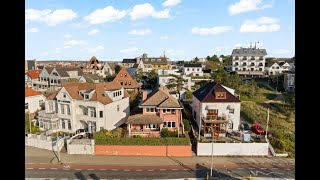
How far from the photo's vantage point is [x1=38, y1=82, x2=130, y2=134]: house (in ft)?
85.6

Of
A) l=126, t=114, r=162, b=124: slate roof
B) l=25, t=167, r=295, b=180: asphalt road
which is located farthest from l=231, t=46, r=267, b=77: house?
l=25, t=167, r=295, b=180: asphalt road

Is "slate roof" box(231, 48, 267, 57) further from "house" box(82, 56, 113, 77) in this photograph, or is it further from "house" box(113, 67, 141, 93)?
"house" box(113, 67, 141, 93)

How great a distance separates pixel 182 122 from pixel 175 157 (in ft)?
13.8

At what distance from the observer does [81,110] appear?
27.0 m

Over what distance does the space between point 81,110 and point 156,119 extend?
7.96 metres

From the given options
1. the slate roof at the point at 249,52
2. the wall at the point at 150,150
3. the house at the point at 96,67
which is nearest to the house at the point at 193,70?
the slate roof at the point at 249,52

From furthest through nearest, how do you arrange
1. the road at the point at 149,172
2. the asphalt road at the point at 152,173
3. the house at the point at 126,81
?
the house at the point at 126,81, the road at the point at 149,172, the asphalt road at the point at 152,173

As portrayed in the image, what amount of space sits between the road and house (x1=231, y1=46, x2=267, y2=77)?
173 feet

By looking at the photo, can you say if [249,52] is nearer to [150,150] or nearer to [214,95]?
[214,95]

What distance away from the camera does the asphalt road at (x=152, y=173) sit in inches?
727

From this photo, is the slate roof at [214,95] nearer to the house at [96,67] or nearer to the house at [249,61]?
the house at [249,61]

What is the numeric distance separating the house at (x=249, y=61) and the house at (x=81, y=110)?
163 ft

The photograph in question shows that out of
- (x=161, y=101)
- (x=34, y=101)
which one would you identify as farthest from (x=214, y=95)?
(x=34, y=101)

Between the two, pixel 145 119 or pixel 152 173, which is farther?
pixel 145 119
